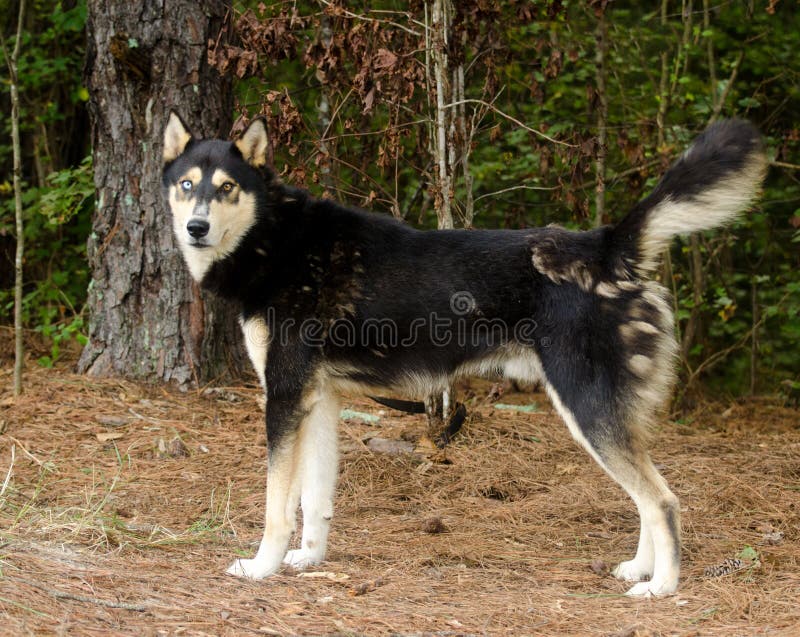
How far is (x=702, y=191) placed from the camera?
137 inches

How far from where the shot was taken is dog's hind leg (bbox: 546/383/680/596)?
344cm

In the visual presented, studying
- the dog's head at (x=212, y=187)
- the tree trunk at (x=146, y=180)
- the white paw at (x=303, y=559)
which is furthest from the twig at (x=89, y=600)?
the tree trunk at (x=146, y=180)

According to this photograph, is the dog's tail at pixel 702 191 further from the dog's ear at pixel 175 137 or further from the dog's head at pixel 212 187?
the dog's ear at pixel 175 137

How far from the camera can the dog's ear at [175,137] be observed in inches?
163

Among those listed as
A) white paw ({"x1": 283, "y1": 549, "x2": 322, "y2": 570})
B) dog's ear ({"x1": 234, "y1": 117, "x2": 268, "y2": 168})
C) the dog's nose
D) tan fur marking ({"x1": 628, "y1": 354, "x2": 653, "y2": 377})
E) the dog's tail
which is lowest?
white paw ({"x1": 283, "y1": 549, "x2": 322, "y2": 570})

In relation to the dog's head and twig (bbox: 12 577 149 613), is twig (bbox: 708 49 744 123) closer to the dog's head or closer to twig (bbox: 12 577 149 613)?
the dog's head

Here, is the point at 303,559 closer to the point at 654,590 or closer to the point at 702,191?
the point at 654,590

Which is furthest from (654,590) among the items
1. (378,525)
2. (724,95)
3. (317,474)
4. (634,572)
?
(724,95)

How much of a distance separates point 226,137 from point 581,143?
8.66 feet

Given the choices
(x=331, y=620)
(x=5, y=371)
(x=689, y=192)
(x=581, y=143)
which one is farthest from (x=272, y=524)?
(x=5, y=371)

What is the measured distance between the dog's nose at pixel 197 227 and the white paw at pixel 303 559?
5.28 ft

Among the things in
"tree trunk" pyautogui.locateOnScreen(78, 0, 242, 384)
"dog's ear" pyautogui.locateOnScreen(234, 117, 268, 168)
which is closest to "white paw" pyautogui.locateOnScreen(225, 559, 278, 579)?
"dog's ear" pyautogui.locateOnScreen(234, 117, 268, 168)

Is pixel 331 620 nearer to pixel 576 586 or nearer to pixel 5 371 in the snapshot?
pixel 576 586

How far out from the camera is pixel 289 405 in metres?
3.76
